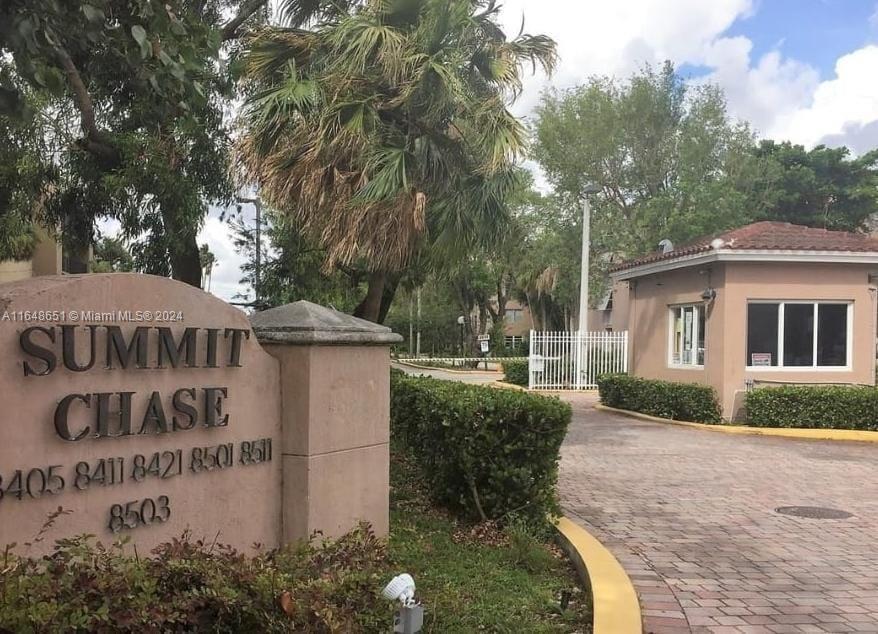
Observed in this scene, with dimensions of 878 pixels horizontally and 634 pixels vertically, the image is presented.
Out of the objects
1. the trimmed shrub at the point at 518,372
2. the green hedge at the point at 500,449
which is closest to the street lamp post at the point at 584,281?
the trimmed shrub at the point at 518,372

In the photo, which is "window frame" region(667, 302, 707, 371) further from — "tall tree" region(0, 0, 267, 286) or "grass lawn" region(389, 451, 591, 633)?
"grass lawn" region(389, 451, 591, 633)

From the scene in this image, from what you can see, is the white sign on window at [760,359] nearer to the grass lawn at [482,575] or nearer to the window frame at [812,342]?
the window frame at [812,342]

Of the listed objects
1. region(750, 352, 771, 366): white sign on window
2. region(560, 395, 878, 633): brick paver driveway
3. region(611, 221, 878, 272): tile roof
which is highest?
region(611, 221, 878, 272): tile roof

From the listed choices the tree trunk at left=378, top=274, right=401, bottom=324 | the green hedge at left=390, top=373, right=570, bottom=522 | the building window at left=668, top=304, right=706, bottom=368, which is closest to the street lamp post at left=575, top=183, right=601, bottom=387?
the building window at left=668, top=304, right=706, bottom=368

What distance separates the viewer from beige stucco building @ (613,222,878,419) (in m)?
14.8

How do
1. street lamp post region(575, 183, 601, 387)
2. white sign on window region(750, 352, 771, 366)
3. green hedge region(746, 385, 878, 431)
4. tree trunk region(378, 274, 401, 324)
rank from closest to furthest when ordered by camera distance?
tree trunk region(378, 274, 401, 324)
green hedge region(746, 385, 878, 431)
white sign on window region(750, 352, 771, 366)
street lamp post region(575, 183, 601, 387)

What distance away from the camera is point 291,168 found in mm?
9664

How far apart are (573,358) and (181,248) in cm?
1529

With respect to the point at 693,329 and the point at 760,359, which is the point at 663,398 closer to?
the point at 693,329

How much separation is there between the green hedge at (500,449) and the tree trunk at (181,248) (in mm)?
4371

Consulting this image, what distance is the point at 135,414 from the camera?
3586 millimetres

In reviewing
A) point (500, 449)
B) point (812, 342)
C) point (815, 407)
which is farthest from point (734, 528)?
point (812, 342)

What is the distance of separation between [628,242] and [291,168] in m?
18.5

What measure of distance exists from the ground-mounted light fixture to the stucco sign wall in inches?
44.9
